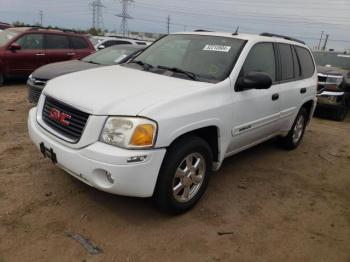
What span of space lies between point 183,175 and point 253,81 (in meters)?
1.23

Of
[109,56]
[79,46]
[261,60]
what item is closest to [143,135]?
[261,60]

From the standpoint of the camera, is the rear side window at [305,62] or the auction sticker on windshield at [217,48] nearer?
the auction sticker on windshield at [217,48]

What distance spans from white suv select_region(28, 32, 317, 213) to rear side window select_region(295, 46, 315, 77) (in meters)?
0.79

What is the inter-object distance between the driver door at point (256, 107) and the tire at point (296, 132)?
96 cm

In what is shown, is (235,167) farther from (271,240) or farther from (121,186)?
(121,186)

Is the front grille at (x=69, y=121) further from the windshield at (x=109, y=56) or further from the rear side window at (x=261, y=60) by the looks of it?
the windshield at (x=109, y=56)

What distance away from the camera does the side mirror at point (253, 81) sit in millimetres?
3703

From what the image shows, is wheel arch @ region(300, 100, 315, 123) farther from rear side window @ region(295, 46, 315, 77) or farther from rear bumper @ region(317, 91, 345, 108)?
rear bumper @ region(317, 91, 345, 108)

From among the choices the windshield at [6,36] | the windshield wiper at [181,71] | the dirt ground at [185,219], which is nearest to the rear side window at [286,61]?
the dirt ground at [185,219]

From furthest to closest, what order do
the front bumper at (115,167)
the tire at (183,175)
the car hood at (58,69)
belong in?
1. the car hood at (58,69)
2. the tire at (183,175)
3. the front bumper at (115,167)

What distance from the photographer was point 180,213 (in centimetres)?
354

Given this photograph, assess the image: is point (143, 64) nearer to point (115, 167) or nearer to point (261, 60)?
point (261, 60)

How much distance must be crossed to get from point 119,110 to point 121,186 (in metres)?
0.63

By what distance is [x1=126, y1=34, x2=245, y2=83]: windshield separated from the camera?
3863mm
